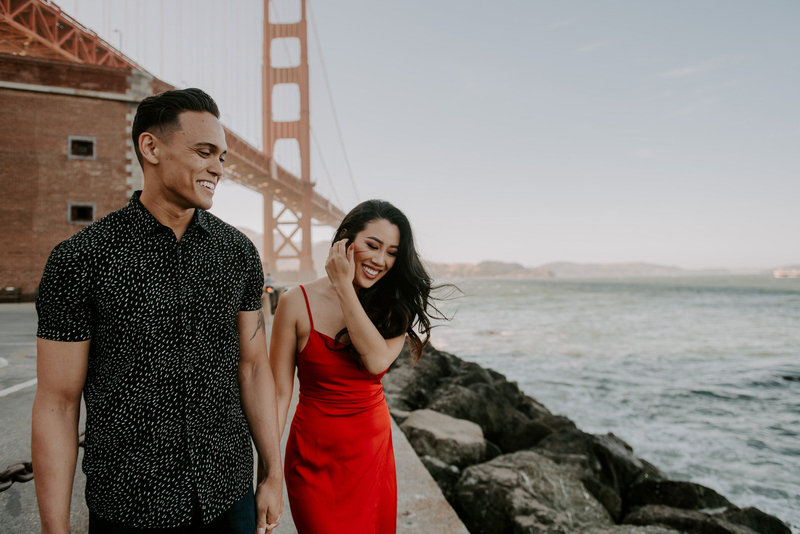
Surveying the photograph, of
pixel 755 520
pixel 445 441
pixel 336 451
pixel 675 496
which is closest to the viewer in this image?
pixel 336 451

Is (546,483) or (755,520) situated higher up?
(546,483)

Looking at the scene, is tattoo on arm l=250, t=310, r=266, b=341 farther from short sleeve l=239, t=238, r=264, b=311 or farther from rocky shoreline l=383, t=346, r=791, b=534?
rocky shoreline l=383, t=346, r=791, b=534

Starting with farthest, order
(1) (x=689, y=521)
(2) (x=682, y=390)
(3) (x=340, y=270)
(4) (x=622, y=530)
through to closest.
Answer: (2) (x=682, y=390) < (1) (x=689, y=521) < (4) (x=622, y=530) < (3) (x=340, y=270)

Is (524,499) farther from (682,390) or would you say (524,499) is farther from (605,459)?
(682,390)

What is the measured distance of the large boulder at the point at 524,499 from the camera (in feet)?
9.28

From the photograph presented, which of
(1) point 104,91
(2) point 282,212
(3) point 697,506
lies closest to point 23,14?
(1) point 104,91

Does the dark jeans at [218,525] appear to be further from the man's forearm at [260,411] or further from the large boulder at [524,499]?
the large boulder at [524,499]

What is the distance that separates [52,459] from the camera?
89 cm

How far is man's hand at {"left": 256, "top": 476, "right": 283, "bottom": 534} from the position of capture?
1.17m

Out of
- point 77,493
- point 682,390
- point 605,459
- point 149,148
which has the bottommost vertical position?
point 682,390

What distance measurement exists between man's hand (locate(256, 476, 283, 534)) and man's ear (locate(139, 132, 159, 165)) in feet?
2.55

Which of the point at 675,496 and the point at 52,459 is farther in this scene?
the point at 675,496

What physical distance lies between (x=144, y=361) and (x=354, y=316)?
59 centimetres

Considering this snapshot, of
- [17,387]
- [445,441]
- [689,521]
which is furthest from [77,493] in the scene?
[689,521]
